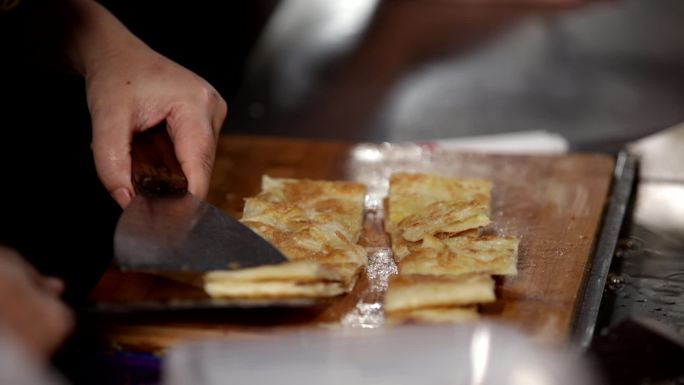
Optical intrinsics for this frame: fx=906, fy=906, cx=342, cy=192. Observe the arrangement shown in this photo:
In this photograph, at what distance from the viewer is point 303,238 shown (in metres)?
2.23

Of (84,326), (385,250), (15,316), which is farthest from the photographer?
(385,250)

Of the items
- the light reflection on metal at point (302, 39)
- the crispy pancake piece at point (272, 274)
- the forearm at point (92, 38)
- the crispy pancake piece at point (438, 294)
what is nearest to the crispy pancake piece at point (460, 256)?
the crispy pancake piece at point (438, 294)

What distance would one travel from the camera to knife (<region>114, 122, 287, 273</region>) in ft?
6.21

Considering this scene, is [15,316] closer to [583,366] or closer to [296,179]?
[583,366]

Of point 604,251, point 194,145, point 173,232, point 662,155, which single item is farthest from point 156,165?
point 662,155

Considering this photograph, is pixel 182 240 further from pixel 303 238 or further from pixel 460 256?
pixel 460 256

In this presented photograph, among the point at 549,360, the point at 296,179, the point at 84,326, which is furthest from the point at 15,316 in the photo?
the point at 296,179

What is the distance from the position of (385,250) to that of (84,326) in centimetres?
79

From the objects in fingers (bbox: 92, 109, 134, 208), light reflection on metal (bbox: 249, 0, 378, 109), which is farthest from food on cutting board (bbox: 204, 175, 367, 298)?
light reflection on metal (bbox: 249, 0, 378, 109)

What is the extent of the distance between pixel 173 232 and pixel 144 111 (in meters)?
0.48

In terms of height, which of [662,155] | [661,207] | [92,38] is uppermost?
[92,38]

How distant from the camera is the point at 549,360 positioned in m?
1.53

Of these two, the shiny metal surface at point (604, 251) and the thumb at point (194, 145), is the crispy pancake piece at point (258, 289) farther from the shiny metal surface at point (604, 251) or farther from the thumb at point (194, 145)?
the shiny metal surface at point (604, 251)

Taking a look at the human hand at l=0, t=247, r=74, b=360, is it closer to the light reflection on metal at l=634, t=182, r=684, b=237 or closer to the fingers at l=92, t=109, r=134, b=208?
the fingers at l=92, t=109, r=134, b=208
